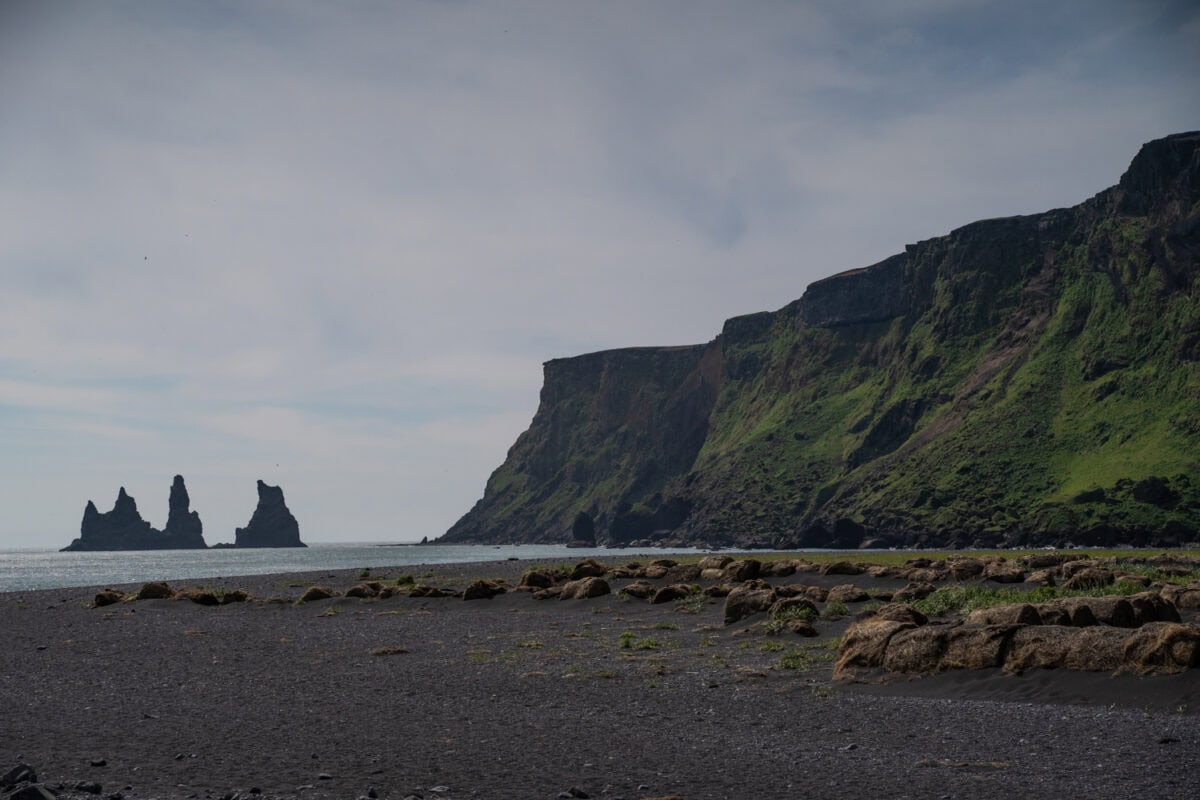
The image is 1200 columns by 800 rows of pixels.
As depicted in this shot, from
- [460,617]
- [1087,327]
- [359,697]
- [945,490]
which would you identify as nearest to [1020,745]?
[359,697]

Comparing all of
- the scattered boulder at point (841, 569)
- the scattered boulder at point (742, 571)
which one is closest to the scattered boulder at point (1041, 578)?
the scattered boulder at point (841, 569)

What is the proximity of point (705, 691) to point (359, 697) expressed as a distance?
822 centimetres

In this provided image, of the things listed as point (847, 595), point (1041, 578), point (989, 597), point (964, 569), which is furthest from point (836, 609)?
point (964, 569)

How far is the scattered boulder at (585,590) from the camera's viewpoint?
46.7 m

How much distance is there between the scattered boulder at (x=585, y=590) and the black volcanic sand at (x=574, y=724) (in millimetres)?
14678

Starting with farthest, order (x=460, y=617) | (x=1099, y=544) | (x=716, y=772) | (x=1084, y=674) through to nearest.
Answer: (x=1099, y=544)
(x=460, y=617)
(x=1084, y=674)
(x=716, y=772)

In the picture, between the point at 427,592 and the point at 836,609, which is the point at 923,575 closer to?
the point at 836,609

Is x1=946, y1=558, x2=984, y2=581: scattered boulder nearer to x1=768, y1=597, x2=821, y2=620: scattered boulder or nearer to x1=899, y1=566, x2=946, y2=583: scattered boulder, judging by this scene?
x1=899, y1=566, x2=946, y2=583: scattered boulder

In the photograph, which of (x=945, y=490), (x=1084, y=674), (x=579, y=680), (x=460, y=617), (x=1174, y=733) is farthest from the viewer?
(x=945, y=490)

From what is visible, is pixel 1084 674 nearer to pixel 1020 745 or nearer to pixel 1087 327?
pixel 1020 745

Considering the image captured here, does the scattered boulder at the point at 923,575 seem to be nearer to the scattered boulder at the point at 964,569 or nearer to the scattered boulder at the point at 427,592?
the scattered boulder at the point at 964,569

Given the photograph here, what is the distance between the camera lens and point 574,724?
714 inches

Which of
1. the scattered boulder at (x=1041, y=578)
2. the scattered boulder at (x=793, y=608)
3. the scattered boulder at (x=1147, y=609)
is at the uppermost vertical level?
the scattered boulder at (x=1147, y=609)

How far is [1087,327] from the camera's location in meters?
199
